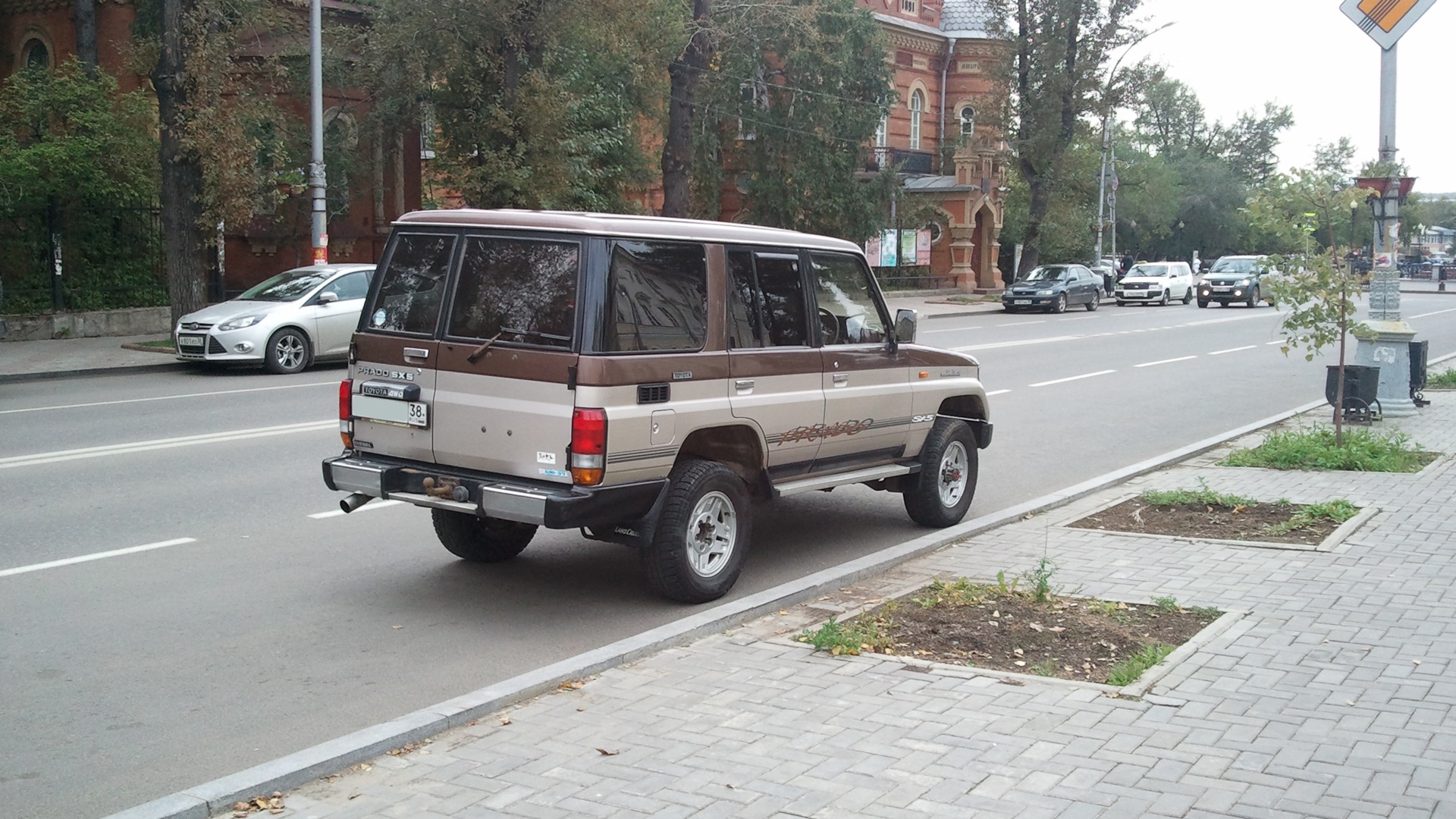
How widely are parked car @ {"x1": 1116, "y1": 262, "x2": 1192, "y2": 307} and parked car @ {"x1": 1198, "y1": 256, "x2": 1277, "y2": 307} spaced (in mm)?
2600

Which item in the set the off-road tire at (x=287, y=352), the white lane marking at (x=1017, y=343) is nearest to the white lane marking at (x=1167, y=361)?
the white lane marking at (x=1017, y=343)

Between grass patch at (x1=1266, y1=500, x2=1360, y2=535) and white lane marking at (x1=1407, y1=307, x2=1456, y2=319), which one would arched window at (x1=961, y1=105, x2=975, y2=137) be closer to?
white lane marking at (x1=1407, y1=307, x2=1456, y2=319)

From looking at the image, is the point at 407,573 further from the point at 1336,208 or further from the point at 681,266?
the point at 1336,208

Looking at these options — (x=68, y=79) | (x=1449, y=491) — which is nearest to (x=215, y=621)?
(x=1449, y=491)

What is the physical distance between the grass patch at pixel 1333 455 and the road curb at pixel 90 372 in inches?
613

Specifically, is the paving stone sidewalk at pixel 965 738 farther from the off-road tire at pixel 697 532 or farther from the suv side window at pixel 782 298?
the suv side window at pixel 782 298

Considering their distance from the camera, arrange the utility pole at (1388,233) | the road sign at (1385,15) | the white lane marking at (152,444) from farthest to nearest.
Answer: the utility pole at (1388,233) < the road sign at (1385,15) < the white lane marking at (152,444)

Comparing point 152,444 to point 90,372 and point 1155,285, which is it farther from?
point 1155,285

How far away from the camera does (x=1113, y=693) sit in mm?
5328

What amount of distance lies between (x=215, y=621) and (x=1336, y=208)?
1034 centimetres

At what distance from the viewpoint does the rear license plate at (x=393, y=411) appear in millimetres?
6742

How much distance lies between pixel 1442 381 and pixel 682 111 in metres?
16.8

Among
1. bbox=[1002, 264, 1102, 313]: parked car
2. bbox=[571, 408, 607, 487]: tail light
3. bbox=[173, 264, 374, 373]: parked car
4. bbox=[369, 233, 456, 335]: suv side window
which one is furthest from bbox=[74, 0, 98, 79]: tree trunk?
bbox=[1002, 264, 1102, 313]: parked car

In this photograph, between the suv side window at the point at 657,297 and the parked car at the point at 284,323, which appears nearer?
the suv side window at the point at 657,297
